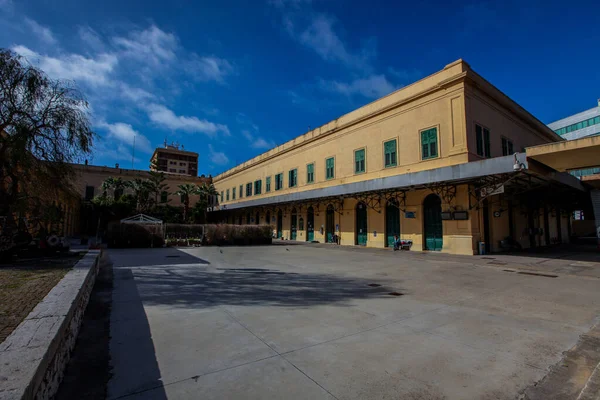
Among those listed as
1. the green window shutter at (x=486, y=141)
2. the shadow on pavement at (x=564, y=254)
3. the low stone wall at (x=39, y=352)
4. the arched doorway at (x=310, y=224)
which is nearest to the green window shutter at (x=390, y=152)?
the green window shutter at (x=486, y=141)

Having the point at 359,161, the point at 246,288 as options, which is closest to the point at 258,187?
the point at 359,161

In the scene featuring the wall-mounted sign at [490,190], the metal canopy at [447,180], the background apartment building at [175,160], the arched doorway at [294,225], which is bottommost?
the arched doorway at [294,225]

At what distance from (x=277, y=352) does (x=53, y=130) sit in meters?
12.5

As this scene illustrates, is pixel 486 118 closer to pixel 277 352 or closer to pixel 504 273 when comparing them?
pixel 504 273

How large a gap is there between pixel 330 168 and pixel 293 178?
20.9 ft

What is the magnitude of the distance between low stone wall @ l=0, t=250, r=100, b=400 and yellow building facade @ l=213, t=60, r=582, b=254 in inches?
632

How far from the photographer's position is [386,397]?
9.55 feet

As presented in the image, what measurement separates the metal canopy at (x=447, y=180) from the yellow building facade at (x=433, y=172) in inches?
2.0

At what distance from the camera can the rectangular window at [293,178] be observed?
106ft

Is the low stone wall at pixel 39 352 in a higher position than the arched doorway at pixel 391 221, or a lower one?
lower

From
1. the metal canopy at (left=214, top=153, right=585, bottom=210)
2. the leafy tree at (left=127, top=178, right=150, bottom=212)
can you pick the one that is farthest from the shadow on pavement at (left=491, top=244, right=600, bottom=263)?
the leafy tree at (left=127, top=178, right=150, bottom=212)

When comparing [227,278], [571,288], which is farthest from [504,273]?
[227,278]

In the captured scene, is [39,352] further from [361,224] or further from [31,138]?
[361,224]

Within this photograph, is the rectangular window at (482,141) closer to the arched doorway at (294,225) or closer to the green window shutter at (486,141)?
the green window shutter at (486,141)
